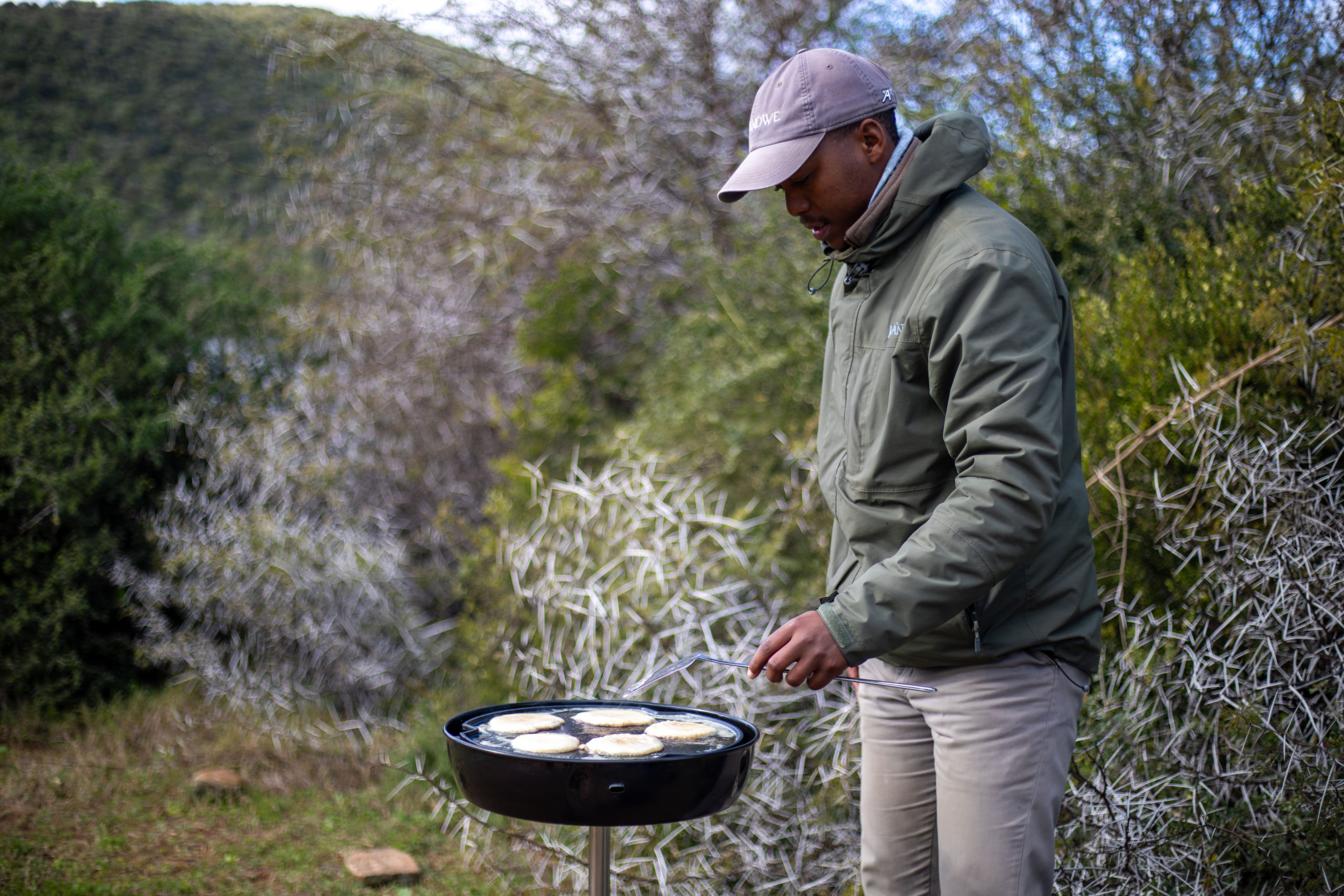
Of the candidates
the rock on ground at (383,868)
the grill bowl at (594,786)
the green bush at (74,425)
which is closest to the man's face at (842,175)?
the grill bowl at (594,786)

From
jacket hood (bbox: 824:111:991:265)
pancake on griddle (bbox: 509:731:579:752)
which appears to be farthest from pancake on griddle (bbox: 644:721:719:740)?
jacket hood (bbox: 824:111:991:265)

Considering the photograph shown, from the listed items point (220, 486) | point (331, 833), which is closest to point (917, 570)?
point (331, 833)

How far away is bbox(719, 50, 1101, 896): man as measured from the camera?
1602mm

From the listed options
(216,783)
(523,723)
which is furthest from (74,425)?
(523,723)

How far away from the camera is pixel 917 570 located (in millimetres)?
1599

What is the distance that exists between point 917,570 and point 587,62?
5.38m

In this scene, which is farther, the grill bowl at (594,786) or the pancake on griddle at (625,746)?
the pancake on griddle at (625,746)

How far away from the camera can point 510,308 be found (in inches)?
249

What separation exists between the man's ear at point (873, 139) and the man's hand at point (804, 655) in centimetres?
90

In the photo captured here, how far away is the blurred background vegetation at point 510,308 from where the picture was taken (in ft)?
10.5

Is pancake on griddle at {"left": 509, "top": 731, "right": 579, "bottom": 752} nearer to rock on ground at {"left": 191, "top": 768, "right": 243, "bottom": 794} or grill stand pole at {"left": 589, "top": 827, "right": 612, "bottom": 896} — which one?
grill stand pole at {"left": 589, "top": 827, "right": 612, "bottom": 896}

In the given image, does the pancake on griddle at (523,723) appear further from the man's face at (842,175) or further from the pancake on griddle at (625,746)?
the man's face at (842,175)

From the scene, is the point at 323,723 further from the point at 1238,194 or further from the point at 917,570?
the point at 1238,194

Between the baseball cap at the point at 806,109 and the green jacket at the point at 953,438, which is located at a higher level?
the baseball cap at the point at 806,109
